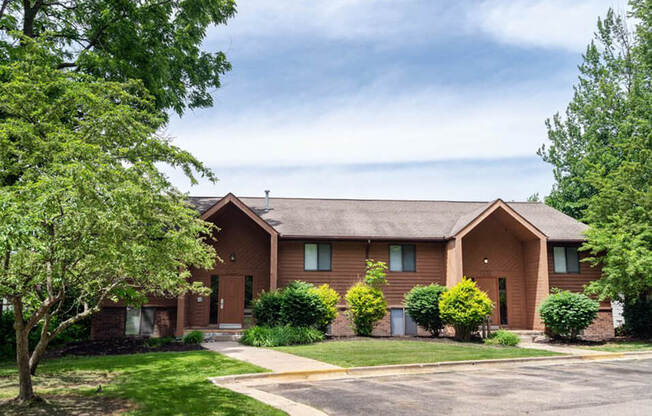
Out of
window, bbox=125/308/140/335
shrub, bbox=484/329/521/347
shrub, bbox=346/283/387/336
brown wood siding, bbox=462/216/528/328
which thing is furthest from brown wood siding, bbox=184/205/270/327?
shrub, bbox=484/329/521/347

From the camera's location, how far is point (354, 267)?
75.6 ft

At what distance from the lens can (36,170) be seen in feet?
27.0

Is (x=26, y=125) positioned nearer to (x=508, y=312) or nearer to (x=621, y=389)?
(x=621, y=389)

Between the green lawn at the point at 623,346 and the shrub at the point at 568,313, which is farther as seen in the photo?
the shrub at the point at 568,313

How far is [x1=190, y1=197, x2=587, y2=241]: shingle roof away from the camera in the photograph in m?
23.0

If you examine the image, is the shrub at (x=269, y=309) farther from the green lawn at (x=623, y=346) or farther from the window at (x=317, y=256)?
the green lawn at (x=623, y=346)

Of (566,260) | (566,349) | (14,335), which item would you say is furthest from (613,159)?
(14,335)

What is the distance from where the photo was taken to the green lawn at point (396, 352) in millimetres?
13859

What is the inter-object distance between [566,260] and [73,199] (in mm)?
22551

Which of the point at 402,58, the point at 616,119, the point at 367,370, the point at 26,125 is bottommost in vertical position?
the point at 367,370

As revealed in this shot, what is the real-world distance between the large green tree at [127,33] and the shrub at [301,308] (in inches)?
339

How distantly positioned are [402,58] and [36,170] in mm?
12714

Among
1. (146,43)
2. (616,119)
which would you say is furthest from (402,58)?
(616,119)

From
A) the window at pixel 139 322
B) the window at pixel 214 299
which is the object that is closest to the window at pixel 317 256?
the window at pixel 214 299
